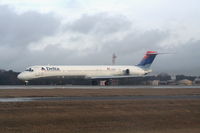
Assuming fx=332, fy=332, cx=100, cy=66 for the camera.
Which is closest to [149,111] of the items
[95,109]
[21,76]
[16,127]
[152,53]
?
[95,109]

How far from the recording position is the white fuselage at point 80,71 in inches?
2370

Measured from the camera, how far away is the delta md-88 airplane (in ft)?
198

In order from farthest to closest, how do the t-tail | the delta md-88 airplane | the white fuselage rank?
the t-tail, the delta md-88 airplane, the white fuselage

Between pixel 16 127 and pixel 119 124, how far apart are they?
424 centimetres

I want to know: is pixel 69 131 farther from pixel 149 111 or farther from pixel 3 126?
pixel 149 111

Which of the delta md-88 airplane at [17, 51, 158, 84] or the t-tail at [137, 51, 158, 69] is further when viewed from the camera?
the t-tail at [137, 51, 158, 69]

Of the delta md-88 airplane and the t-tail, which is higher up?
the t-tail

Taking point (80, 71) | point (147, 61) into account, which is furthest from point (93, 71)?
point (147, 61)

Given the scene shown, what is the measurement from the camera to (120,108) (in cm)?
1883

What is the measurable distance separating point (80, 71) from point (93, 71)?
284cm

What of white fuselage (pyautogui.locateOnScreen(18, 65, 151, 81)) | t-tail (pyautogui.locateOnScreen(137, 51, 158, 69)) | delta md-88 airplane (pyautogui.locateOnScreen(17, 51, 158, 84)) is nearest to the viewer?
white fuselage (pyautogui.locateOnScreen(18, 65, 151, 81))

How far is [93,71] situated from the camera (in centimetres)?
6562

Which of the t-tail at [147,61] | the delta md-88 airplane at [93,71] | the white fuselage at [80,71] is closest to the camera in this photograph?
the white fuselage at [80,71]

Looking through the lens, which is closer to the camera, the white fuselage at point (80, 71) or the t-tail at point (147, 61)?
the white fuselage at point (80, 71)
